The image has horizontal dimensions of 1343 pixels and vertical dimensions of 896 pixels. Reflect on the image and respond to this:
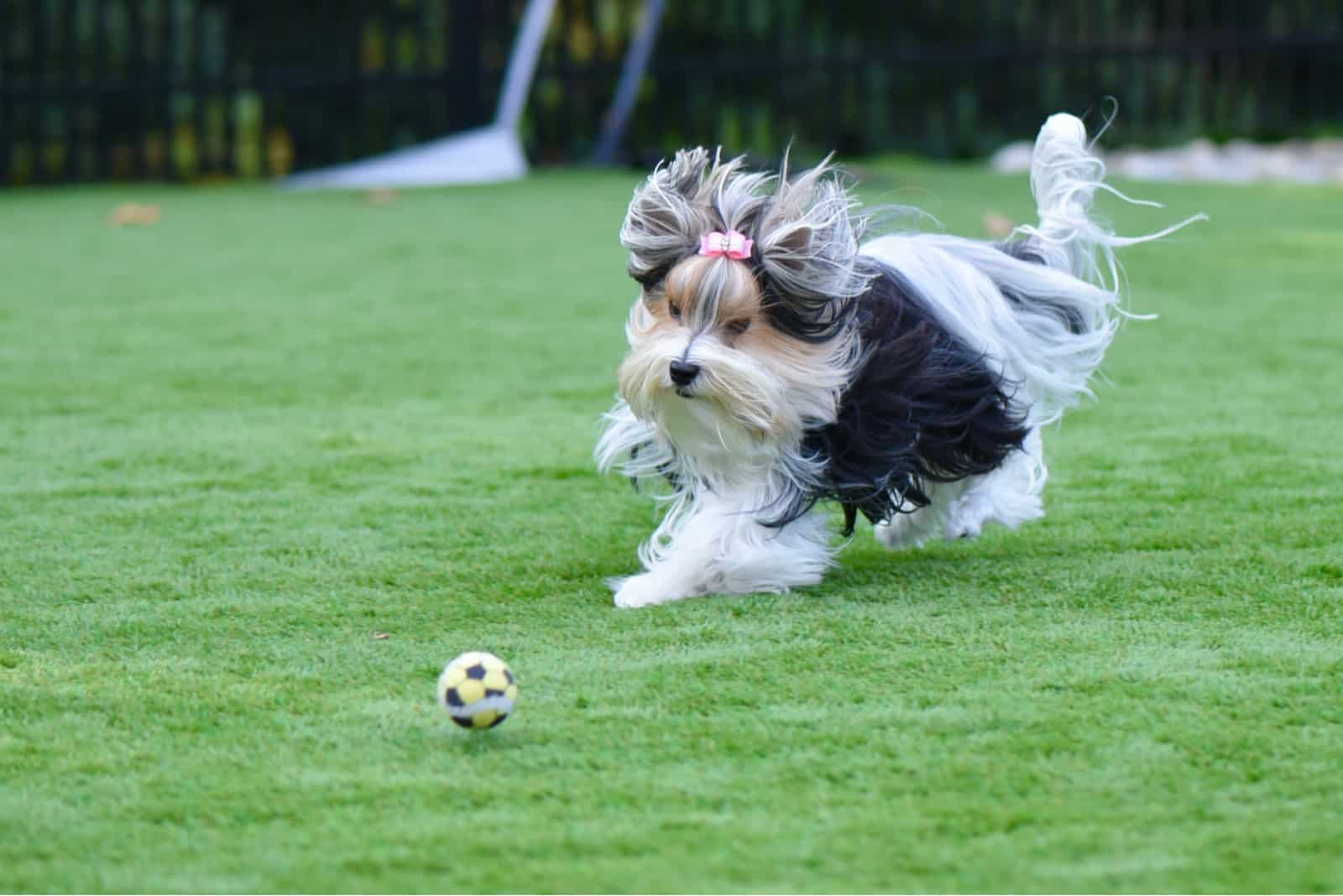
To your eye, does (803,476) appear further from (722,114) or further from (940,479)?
(722,114)

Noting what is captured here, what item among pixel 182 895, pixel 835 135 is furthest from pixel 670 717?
pixel 835 135

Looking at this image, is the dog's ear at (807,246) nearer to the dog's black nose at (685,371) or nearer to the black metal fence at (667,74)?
the dog's black nose at (685,371)

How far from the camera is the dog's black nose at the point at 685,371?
3.42 metres

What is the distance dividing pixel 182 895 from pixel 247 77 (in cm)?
1188

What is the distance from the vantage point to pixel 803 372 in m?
3.54

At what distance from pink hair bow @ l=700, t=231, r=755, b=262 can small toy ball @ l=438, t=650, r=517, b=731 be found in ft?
3.20

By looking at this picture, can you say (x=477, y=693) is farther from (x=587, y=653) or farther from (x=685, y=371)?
(x=685, y=371)

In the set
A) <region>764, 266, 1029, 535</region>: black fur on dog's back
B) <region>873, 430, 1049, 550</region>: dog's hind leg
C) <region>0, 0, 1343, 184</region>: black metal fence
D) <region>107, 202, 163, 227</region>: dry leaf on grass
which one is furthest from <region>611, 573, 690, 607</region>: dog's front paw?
<region>0, 0, 1343, 184</region>: black metal fence

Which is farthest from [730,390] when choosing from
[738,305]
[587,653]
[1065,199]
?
[1065,199]

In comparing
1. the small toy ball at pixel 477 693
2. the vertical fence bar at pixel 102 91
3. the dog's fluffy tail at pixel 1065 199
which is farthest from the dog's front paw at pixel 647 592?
the vertical fence bar at pixel 102 91

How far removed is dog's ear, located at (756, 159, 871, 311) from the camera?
3465 millimetres

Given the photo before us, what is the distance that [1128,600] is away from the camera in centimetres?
354

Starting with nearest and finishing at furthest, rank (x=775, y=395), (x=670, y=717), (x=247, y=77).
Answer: (x=670, y=717), (x=775, y=395), (x=247, y=77)

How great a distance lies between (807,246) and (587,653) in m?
0.83
